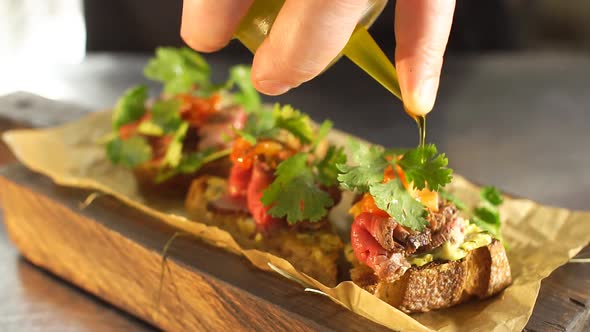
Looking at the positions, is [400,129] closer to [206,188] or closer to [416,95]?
[206,188]

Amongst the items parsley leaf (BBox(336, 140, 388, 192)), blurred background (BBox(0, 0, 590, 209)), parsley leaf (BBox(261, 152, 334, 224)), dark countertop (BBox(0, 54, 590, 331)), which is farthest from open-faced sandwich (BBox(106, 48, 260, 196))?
blurred background (BBox(0, 0, 590, 209))

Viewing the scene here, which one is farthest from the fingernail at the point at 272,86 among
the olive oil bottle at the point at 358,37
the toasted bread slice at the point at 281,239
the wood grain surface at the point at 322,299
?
the toasted bread slice at the point at 281,239

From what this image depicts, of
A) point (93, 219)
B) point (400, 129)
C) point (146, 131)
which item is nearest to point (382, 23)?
point (400, 129)

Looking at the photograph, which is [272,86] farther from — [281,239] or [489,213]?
[489,213]

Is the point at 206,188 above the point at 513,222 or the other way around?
the other way around

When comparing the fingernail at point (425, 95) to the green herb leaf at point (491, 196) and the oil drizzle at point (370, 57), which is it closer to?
the oil drizzle at point (370, 57)

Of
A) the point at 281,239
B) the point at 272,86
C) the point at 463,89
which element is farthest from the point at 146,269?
the point at 463,89

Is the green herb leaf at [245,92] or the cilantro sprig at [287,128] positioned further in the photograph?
the green herb leaf at [245,92]
